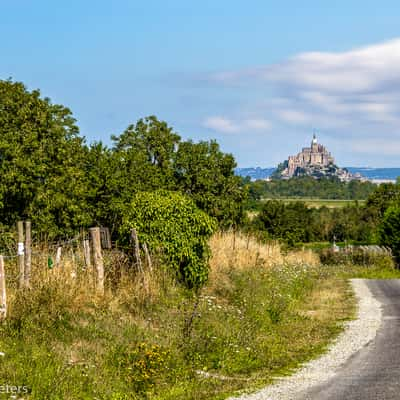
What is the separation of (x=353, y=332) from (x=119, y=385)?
24.1ft

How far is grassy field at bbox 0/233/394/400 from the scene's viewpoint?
9227mm

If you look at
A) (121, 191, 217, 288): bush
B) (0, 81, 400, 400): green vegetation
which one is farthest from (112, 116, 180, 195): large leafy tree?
(121, 191, 217, 288): bush

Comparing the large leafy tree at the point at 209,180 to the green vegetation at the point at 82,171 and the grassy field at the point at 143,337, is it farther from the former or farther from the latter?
the grassy field at the point at 143,337

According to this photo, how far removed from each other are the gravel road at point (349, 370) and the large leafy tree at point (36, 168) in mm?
23374

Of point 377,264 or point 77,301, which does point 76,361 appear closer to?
point 77,301

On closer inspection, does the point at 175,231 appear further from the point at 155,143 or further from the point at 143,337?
the point at 155,143

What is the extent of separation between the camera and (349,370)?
420 inches

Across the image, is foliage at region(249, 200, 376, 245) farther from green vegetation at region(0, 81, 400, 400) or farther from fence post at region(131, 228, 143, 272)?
fence post at region(131, 228, 143, 272)

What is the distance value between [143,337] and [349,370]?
11.4 feet

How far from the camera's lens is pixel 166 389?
9.52 m

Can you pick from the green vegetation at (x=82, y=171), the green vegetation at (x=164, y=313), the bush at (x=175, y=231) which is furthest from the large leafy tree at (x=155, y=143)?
the bush at (x=175, y=231)

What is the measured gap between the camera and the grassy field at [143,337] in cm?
923

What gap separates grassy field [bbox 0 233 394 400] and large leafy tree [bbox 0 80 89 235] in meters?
21.0

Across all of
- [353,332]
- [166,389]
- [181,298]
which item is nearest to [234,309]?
[181,298]
